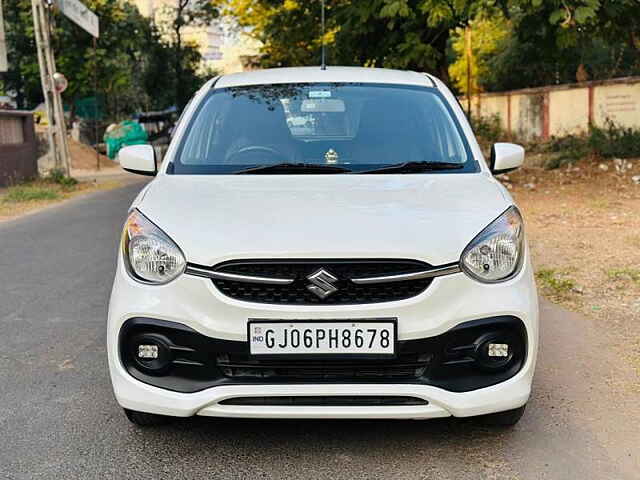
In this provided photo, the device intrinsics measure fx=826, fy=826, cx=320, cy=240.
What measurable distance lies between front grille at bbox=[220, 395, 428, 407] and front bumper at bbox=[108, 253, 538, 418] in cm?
2

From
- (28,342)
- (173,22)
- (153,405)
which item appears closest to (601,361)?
(153,405)

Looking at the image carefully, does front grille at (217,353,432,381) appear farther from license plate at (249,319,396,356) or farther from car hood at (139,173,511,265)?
car hood at (139,173,511,265)

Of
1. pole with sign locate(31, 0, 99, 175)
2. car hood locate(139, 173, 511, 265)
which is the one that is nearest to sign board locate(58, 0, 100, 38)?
pole with sign locate(31, 0, 99, 175)

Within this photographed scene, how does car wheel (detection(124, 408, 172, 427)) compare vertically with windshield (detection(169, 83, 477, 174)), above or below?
below

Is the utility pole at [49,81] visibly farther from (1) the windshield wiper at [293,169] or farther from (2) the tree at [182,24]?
(2) the tree at [182,24]

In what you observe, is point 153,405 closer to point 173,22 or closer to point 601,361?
point 601,361

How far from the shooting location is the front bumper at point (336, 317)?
3021mm

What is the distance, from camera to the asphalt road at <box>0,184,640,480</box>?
3.18 m

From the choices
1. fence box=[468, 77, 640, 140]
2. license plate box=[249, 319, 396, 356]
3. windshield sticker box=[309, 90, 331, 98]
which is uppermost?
windshield sticker box=[309, 90, 331, 98]

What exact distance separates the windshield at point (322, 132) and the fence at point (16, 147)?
47.5 feet

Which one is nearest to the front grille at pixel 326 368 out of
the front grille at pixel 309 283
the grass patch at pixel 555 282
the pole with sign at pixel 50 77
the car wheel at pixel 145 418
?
the front grille at pixel 309 283

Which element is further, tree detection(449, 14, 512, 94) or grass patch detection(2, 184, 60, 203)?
tree detection(449, 14, 512, 94)

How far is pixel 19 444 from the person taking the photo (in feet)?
11.4

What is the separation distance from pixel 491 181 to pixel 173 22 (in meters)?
39.9
